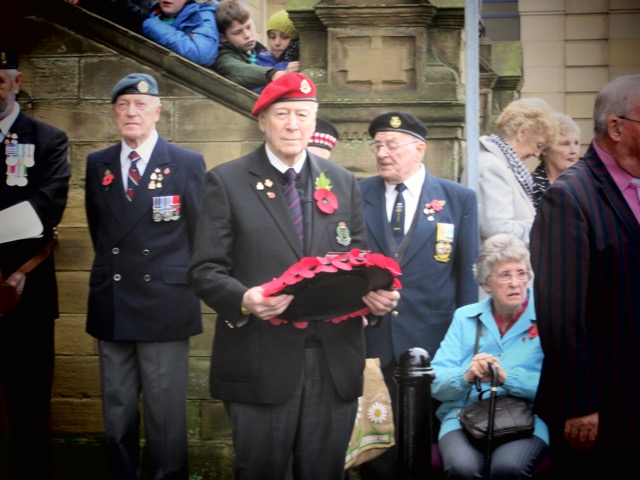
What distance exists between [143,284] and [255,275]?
112cm

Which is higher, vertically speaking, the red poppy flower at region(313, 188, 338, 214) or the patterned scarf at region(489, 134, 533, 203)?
the patterned scarf at region(489, 134, 533, 203)

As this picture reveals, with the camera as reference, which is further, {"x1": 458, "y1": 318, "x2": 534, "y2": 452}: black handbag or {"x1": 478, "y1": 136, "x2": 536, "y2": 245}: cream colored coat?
{"x1": 478, "y1": 136, "x2": 536, "y2": 245}: cream colored coat

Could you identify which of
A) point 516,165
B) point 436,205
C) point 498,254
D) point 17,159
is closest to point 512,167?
point 516,165

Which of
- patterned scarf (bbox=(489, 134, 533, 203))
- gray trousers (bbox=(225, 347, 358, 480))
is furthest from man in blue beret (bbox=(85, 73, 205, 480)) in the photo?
patterned scarf (bbox=(489, 134, 533, 203))

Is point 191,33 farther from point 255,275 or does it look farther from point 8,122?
point 255,275

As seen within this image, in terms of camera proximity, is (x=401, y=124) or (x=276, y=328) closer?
(x=276, y=328)

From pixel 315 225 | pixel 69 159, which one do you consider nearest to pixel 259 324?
pixel 315 225

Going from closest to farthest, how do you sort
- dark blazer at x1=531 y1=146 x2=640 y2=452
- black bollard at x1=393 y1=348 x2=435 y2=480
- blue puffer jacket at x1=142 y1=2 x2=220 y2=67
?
dark blazer at x1=531 y1=146 x2=640 y2=452
black bollard at x1=393 y1=348 x2=435 y2=480
blue puffer jacket at x1=142 y1=2 x2=220 y2=67

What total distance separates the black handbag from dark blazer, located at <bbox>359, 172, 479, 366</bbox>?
2.06 feet

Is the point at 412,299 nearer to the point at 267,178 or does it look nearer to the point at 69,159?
the point at 267,178

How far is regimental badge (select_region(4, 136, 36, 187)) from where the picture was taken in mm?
5355

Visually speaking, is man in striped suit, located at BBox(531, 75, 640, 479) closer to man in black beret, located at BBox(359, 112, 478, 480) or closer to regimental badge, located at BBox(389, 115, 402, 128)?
man in black beret, located at BBox(359, 112, 478, 480)

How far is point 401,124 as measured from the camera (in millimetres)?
5430

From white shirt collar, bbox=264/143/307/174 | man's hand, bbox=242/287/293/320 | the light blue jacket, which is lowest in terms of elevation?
the light blue jacket
